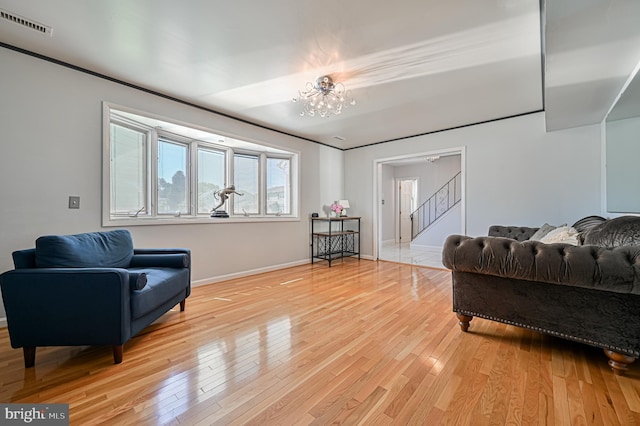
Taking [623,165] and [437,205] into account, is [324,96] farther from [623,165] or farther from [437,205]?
[437,205]

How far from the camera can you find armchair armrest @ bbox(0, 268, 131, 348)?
5.51 ft

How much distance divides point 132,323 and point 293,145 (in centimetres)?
386

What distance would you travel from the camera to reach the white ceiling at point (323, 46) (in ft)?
6.11

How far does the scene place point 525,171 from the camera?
12.6ft

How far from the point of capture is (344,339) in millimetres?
2111

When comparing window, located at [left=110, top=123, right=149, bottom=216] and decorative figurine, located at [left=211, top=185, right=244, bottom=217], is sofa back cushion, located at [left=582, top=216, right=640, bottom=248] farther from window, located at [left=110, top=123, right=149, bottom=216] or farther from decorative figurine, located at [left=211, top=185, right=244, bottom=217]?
window, located at [left=110, top=123, right=149, bottom=216]

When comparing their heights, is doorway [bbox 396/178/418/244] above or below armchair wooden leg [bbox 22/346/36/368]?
above

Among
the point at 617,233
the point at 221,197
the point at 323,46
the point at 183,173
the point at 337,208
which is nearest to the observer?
the point at 617,233

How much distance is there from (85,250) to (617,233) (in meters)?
4.04

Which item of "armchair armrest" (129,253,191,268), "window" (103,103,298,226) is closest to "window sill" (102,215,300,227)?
"window" (103,103,298,226)

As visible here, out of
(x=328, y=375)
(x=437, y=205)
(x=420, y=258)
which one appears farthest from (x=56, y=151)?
(x=437, y=205)

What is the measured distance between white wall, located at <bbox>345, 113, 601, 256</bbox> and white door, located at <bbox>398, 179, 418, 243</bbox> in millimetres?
4004

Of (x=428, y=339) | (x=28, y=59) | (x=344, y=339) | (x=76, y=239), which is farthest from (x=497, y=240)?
(x=28, y=59)

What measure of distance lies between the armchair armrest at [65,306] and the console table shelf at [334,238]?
12.0 ft
